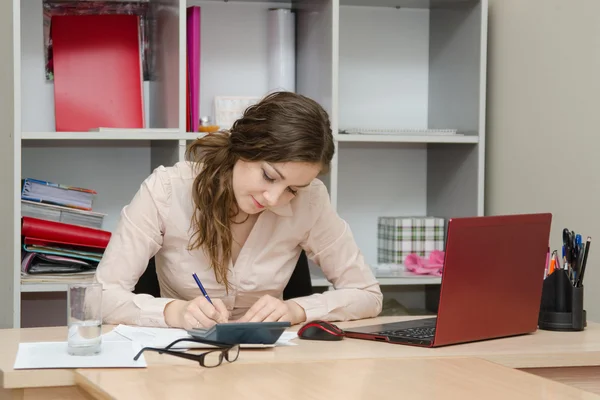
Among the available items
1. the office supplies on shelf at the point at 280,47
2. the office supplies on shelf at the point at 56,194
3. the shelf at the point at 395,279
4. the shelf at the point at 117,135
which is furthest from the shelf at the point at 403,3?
the office supplies on shelf at the point at 56,194

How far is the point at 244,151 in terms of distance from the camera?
5.66 feet

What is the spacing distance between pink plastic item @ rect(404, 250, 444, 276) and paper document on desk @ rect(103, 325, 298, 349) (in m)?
1.25

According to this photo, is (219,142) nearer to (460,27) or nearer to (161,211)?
(161,211)

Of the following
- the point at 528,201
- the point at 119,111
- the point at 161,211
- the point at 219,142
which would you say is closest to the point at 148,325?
the point at 161,211

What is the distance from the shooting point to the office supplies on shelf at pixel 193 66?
2.59 metres

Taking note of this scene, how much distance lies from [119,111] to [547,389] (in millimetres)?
1926

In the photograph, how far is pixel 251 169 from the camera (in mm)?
1719

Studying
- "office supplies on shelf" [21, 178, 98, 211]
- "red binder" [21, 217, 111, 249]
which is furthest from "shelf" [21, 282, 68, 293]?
"office supplies on shelf" [21, 178, 98, 211]

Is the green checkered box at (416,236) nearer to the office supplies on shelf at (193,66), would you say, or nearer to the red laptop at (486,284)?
the office supplies on shelf at (193,66)

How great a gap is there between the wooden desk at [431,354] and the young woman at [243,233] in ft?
0.62

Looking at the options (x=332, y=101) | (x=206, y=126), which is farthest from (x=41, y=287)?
(x=332, y=101)

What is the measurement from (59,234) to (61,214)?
4.1 inches

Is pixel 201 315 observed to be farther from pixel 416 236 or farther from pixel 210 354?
pixel 416 236

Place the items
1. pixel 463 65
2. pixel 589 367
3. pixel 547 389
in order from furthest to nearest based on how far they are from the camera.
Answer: pixel 463 65 < pixel 589 367 < pixel 547 389
